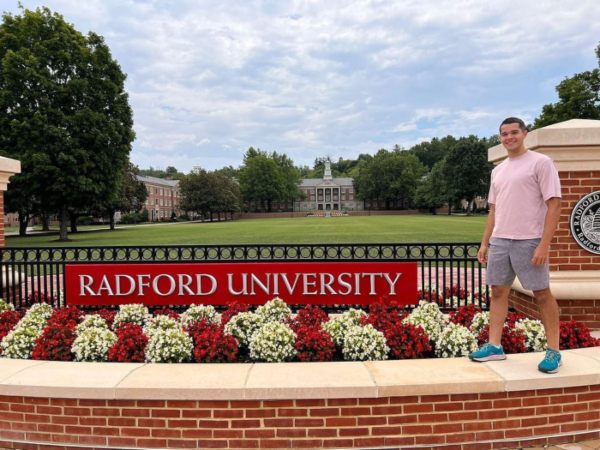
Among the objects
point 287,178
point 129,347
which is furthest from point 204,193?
point 129,347

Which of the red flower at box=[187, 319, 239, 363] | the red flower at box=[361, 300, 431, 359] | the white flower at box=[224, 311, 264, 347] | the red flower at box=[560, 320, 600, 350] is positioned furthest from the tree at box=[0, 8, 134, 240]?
the red flower at box=[560, 320, 600, 350]

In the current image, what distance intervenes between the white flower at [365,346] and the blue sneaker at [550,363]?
47.6 inches

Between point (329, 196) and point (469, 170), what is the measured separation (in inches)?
2292

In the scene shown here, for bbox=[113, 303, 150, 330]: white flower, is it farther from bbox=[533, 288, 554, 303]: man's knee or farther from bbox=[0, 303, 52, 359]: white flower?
bbox=[533, 288, 554, 303]: man's knee

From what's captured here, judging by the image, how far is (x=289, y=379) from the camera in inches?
122

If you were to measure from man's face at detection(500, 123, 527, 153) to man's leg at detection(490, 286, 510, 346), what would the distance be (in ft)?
3.75

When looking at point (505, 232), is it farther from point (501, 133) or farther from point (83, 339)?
point (83, 339)

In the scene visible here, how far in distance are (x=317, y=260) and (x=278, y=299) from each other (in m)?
0.66

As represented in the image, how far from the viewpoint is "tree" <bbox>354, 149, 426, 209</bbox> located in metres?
94.4

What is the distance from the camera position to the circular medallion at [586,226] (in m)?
4.61

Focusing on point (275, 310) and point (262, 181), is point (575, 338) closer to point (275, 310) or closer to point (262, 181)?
point (275, 310)

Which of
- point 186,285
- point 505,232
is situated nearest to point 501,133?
point 505,232

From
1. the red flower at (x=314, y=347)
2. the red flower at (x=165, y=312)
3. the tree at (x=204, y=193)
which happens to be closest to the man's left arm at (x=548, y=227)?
the red flower at (x=314, y=347)

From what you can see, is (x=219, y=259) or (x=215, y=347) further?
(x=219, y=259)
